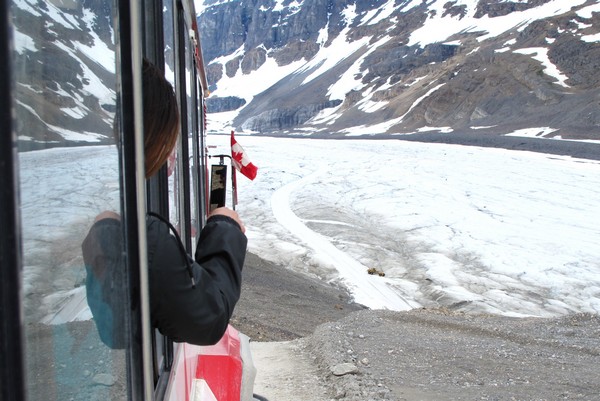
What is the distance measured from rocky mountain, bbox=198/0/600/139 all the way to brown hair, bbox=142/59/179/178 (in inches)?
1703

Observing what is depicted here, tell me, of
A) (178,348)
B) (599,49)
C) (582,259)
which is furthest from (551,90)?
(178,348)

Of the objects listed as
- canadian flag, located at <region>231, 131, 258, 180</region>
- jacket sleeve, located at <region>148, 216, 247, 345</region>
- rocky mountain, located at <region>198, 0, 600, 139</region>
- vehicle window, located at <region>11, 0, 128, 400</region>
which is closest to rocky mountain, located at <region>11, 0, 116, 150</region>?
vehicle window, located at <region>11, 0, 128, 400</region>

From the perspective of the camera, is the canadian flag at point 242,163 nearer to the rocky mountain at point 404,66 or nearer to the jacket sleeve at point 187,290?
the jacket sleeve at point 187,290

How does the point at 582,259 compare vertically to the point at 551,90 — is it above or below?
below

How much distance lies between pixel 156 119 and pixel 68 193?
14.8 inches

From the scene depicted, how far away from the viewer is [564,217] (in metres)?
16.2

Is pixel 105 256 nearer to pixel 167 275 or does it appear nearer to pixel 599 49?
pixel 167 275

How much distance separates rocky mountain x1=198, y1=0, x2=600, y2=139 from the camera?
53.9 metres

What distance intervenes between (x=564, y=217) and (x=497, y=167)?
923 centimetres

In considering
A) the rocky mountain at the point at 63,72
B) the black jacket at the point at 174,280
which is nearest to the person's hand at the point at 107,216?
the black jacket at the point at 174,280

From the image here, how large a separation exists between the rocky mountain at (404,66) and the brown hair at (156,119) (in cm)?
4327

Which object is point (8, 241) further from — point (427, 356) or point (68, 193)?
point (427, 356)

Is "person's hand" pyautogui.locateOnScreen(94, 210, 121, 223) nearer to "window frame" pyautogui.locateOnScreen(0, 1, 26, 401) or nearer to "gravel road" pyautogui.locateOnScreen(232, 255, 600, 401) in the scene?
"window frame" pyautogui.locateOnScreen(0, 1, 26, 401)

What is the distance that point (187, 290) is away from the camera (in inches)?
51.9
